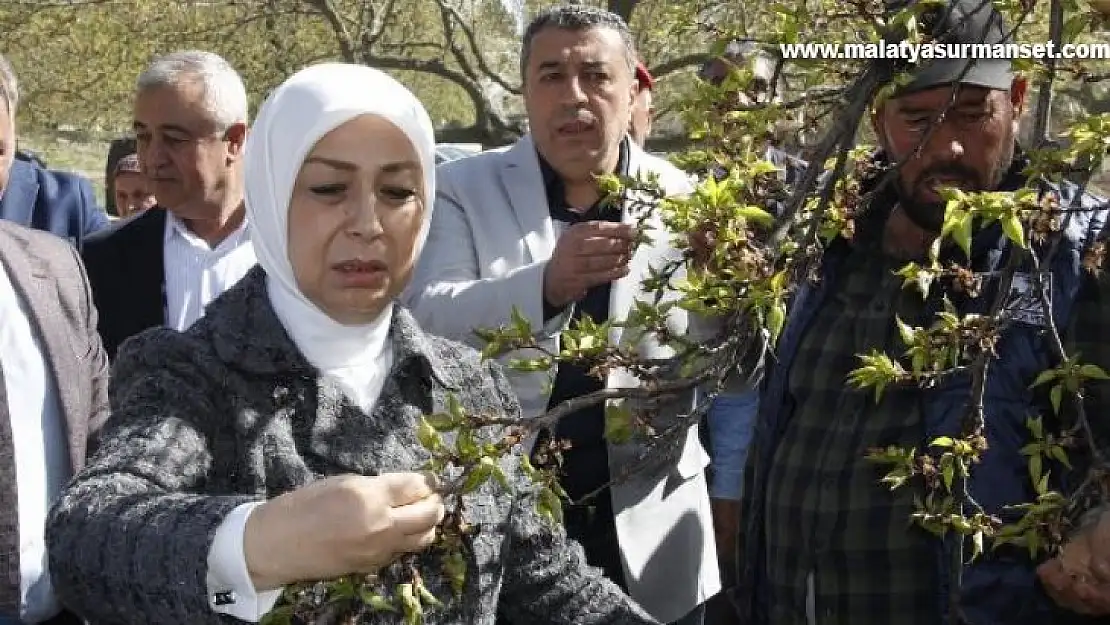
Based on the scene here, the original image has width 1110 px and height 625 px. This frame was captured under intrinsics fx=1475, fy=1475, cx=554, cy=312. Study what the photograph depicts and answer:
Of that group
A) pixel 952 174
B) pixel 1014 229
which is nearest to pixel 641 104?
pixel 952 174

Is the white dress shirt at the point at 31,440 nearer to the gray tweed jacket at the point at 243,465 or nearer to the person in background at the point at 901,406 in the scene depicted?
the gray tweed jacket at the point at 243,465

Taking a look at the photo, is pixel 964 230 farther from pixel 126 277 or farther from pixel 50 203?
pixel 50 203

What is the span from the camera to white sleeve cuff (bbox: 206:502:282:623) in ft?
5.63

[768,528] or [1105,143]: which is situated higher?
[1105,143]

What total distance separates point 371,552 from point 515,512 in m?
0.70

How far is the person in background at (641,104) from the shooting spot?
441 centimetres

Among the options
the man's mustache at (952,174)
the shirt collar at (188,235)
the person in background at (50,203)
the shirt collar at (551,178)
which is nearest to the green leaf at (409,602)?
the man's mustache at (952,174)

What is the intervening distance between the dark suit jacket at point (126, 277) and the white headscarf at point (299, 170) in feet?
6.78

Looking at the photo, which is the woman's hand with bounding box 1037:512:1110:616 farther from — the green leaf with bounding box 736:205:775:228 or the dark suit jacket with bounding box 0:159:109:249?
the dark suit jacket with bounding box 0:159:109:249

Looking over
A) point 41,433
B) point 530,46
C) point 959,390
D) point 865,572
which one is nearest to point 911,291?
point 959,390

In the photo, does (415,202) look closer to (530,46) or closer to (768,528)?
(768,528)

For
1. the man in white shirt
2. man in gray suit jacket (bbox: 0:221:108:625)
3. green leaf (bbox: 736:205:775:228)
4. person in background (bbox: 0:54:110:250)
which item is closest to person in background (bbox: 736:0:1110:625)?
green leaf (bbox: 736:205:775:228)

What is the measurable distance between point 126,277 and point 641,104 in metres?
1.64

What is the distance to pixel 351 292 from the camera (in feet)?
7.13
